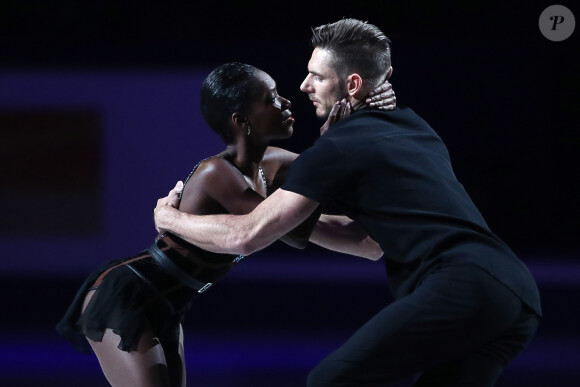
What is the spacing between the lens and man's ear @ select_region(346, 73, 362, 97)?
234 cm

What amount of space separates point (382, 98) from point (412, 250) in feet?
1.62

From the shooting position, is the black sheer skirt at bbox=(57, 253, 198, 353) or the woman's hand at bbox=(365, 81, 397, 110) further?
the black sheer skirt at bbox=(57, 253, 198, 353)

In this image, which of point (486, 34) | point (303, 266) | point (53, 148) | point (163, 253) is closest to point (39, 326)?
point (53, 148)

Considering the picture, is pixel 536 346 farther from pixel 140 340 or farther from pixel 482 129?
pixel 140 340

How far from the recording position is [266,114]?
2.60 m

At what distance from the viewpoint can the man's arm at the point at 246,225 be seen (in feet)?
7.07

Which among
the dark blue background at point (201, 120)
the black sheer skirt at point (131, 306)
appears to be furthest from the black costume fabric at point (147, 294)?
the dark blue background at point (201, 120)

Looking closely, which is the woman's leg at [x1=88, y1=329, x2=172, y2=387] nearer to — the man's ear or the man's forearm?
the man's forearm

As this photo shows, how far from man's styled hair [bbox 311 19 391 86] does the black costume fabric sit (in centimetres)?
71

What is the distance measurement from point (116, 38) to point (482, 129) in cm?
248

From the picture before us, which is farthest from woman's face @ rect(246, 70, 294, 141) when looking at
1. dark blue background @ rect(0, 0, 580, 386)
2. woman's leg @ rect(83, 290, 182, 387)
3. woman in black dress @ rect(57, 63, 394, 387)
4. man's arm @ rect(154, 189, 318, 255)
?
dark blue background @ rect(0, 0, 580, 386)

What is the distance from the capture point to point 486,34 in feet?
17.6

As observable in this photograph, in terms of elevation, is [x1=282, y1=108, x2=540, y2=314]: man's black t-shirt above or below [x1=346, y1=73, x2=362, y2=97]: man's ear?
below

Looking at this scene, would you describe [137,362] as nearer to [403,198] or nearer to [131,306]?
[131,306]
